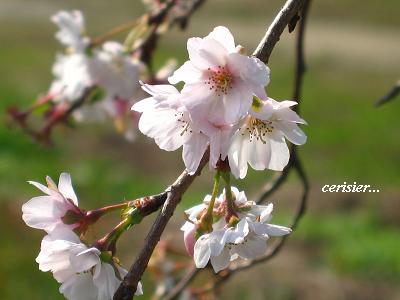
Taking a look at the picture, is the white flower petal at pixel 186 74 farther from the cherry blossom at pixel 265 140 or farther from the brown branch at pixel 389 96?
the brown branch at pixel 389 96

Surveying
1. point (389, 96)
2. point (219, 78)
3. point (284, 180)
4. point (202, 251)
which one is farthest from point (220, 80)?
point (284, 180)

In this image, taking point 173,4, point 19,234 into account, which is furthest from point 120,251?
point 173,4

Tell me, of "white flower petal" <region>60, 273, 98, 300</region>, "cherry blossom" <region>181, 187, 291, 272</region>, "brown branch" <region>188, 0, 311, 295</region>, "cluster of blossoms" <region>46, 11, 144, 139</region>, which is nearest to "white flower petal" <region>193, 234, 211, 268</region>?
"cherry blossom" <region>181, 187, 291, 272</region>

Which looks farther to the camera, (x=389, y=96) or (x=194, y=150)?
(x=389, y=96)

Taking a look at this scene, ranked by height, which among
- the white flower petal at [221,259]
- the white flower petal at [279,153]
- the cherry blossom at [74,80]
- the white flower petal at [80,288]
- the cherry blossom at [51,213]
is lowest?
the cherry blossom at [74,80]

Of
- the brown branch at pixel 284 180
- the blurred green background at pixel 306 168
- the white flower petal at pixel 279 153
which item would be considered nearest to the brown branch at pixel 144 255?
the white flower petal at pixel 279 153

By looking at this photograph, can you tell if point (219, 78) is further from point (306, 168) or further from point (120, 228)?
point (306, 168)

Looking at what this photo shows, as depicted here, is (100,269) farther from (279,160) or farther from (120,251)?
(120,251)
